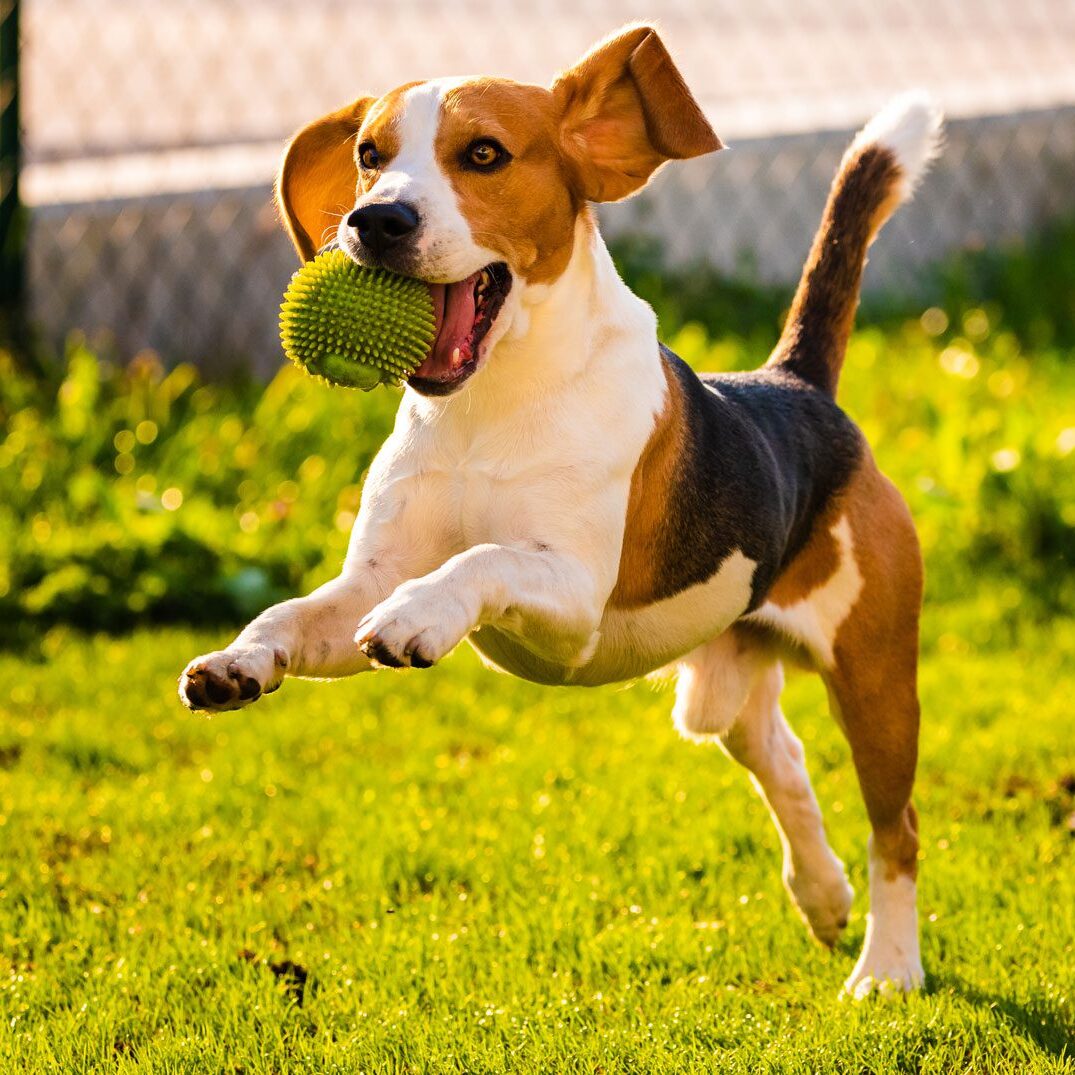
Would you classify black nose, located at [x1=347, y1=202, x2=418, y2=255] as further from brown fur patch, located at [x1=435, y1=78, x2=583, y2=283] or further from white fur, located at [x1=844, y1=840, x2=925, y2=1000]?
white fur, located at [x1=844, y1=840, x2=925, y2=1000]

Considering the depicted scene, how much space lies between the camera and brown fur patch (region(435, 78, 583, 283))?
3574 millimetres

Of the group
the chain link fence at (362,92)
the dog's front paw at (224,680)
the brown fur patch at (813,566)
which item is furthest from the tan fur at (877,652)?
the chain link fence at (362,92)

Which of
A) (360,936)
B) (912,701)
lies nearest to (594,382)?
(912,701)

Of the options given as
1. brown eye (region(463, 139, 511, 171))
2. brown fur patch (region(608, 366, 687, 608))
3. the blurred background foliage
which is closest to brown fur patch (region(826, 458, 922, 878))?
brown fur patch (region(608, 366, 687, 608))

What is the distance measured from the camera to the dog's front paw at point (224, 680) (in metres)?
3.23

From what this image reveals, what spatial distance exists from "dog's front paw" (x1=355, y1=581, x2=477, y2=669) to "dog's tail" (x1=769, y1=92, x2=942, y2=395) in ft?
6.21

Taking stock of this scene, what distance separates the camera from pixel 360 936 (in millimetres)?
4504

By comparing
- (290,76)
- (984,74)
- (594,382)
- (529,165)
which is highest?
(529,165)

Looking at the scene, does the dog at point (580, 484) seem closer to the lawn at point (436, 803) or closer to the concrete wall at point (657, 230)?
the lawn at point (436, 803)

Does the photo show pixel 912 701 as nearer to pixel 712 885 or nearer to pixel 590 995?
pixel 712 885

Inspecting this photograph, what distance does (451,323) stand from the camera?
11.9 feet

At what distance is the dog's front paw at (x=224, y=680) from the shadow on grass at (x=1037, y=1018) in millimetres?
1872

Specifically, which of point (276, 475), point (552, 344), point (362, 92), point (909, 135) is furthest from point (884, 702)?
point (362, 92)

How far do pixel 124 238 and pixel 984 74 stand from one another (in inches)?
257
